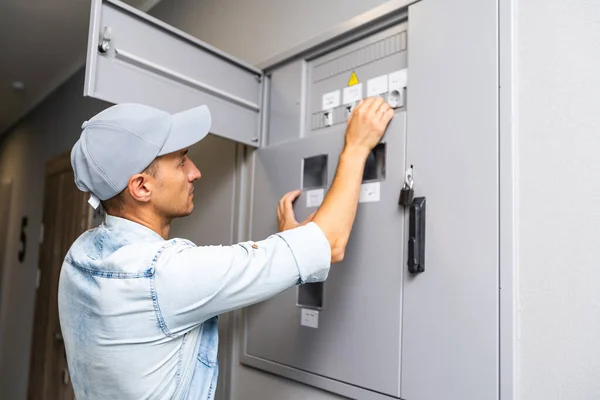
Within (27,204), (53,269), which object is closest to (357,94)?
(53,269)

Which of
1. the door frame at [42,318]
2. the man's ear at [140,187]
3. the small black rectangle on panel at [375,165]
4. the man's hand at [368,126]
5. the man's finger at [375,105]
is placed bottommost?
the door frame at [42,318]

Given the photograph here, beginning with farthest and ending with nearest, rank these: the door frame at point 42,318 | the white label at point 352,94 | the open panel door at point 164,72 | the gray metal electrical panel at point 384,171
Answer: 1. the door frame at point 42,318
2. the white label at point 352,94
3. the open panel door at point 164,72
4. the gray metal electrical panel at point 384,171

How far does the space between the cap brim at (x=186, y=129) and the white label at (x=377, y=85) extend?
0.44 metres

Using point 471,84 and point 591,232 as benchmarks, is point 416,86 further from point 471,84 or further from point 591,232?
point 591,232

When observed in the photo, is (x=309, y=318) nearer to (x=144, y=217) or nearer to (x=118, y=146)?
(x=144, y=217)

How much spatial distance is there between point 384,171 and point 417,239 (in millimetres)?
207

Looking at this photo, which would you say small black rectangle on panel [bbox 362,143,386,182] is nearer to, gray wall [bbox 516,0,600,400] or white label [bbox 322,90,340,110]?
white label [bbox 322,90,340,110]

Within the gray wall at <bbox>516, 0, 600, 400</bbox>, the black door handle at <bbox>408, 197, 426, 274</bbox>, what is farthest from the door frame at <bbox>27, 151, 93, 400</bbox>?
the gray wall at <bbox>516, 0, 600, 400</bbox>

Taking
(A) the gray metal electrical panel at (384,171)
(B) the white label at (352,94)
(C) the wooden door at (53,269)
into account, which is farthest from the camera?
(C) the wooden door at (53,269)

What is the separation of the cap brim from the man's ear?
2.6 inches

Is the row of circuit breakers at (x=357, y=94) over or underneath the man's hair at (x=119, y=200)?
A: over

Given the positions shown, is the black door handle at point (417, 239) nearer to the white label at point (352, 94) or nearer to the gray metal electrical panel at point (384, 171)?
the gray metal electrical panel at point (384, 171)

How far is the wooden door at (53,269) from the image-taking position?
9.43 ft

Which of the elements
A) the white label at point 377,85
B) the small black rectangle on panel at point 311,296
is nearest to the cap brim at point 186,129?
the white label at point 377,85
